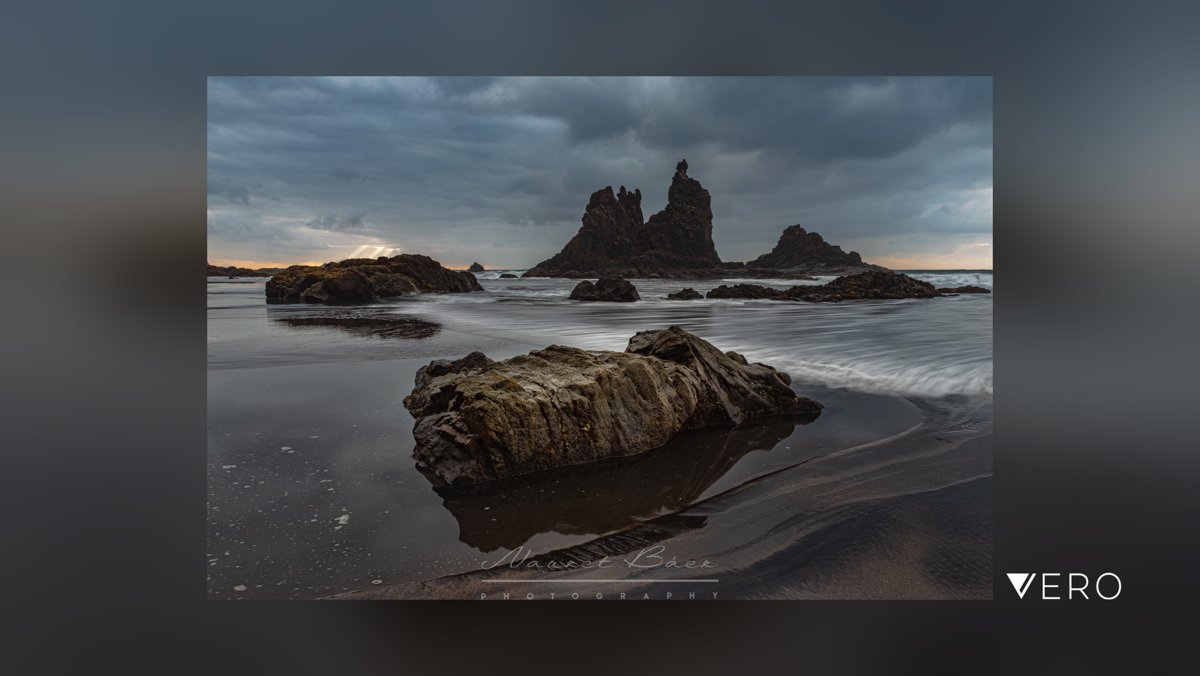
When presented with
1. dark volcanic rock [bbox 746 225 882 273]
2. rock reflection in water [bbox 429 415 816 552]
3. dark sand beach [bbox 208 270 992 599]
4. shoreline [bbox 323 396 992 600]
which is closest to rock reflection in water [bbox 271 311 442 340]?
dark sand beach [bbox 208 270 992 599]

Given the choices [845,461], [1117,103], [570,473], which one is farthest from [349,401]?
[1117,103]

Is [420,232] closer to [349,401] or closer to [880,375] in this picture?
[349,401]

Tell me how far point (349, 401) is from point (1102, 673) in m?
4.39

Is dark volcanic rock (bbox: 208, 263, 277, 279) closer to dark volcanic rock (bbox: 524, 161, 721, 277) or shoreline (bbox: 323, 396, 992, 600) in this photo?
dark volcanic rock (bbox: 524, 161, 721, 277)

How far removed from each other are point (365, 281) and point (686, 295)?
2004 mm

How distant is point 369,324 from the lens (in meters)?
3.39

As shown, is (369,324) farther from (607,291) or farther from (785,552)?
(785,552)

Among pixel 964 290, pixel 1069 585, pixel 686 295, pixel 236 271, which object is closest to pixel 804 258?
pixel 686 295

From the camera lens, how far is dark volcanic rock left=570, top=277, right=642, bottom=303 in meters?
3.37

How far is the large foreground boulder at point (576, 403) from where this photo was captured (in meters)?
2.74

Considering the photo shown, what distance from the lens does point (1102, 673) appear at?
283 centimetres

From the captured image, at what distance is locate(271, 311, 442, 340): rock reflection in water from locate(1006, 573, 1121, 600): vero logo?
359cm

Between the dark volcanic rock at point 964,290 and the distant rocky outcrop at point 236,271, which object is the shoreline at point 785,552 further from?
the distant rocky outcrop at point 236,271
